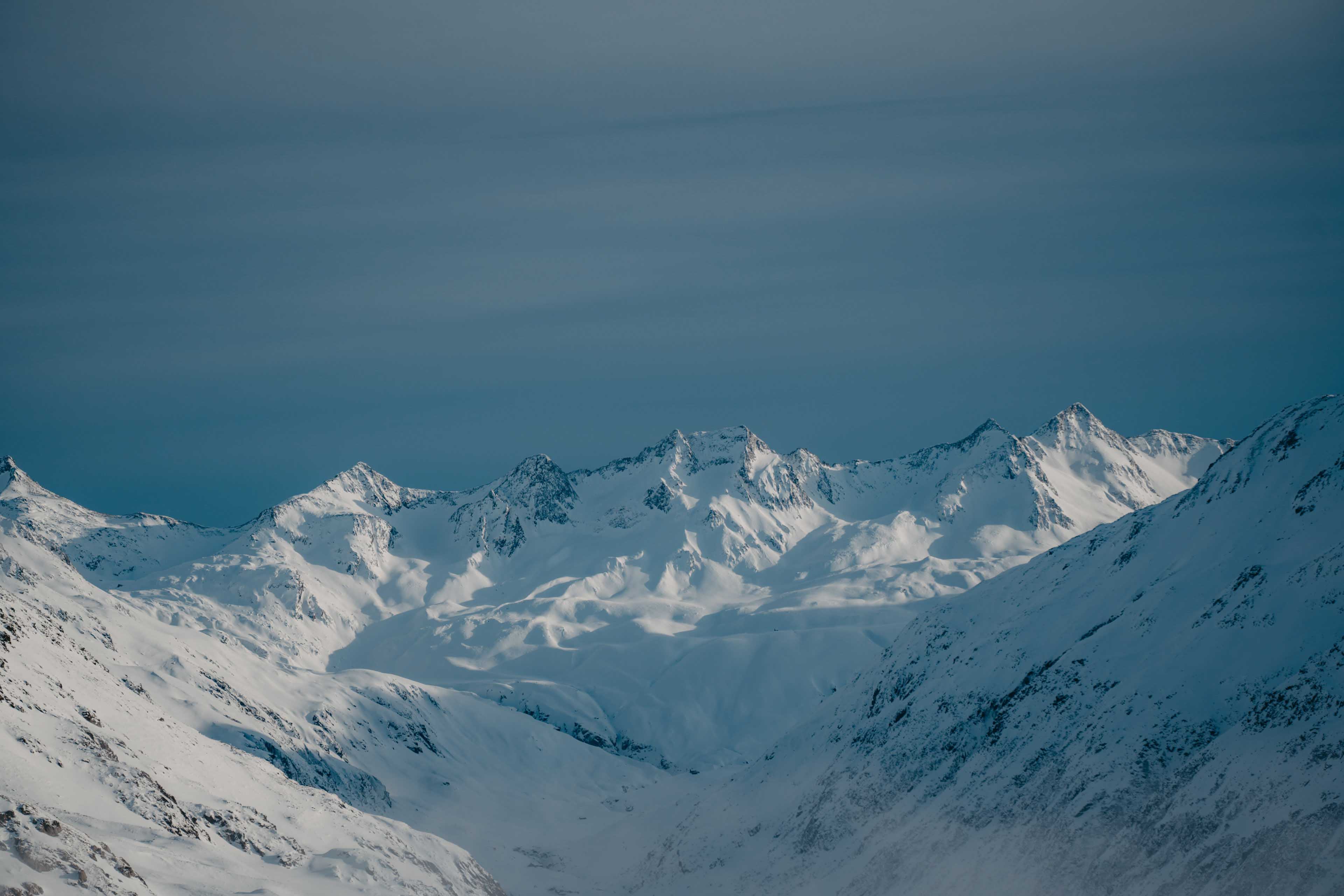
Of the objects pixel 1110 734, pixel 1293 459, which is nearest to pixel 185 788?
pixel 1110 734

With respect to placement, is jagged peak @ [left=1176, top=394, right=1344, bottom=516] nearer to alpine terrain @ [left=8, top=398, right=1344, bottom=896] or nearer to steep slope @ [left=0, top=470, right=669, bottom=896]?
alpine terrain @ [left=8, top=398, right=1344, bottom=896]

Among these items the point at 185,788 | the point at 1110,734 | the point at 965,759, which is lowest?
the point at 1110,734

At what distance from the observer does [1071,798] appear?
99625 millimetres

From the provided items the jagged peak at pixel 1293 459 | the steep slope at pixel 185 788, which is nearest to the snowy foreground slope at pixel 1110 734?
the jagged peak at pixel 1293 459

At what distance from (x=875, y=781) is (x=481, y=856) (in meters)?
65.0

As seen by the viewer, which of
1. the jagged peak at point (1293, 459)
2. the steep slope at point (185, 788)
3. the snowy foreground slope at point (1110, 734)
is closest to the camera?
the steep slope at point (185, 788)

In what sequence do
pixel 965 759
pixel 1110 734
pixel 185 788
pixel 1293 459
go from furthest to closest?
pixel 965 759 → pixel 1293 459 → pixel 1110 734 → pixel 185 788

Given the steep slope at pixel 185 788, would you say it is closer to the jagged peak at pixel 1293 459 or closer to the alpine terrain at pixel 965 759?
the alpine terrain at pixel 965 759

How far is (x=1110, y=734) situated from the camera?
338 feet

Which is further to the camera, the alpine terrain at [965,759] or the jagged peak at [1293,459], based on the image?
the jagged peak at [1293,459]

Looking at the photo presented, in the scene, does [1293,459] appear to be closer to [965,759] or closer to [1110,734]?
[1110,734]

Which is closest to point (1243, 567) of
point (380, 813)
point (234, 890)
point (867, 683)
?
point (867, 683)

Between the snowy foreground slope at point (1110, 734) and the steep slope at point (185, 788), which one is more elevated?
the steep slope at point (185, 788)

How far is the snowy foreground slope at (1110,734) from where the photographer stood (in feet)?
275
